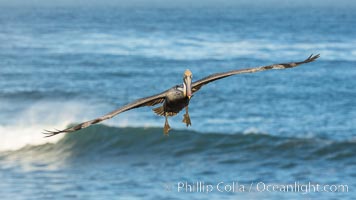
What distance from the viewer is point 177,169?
29812mm

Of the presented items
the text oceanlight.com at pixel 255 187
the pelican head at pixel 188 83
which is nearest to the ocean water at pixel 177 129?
the text oceanlight.com at pixel 255 187

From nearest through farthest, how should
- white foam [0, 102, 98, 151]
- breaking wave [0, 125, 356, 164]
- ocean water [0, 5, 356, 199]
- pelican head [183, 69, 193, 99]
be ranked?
1. pelican head [183, 69, 193, 99]
2. ocean water [0, 5, 356, 199]
3. breaking wave [0, 125, 356, 164]
4. white foam [0, 102, 98, 151]

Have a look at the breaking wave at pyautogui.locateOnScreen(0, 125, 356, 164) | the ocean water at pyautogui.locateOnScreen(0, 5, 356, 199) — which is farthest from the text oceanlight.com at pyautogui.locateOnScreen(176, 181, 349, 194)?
the breaking wave at pyautogui.locateOnScreen(0, 125, 356, 164)

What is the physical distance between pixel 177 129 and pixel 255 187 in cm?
999

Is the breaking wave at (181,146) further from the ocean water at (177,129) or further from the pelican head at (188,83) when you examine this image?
the pelican head at (188,83)

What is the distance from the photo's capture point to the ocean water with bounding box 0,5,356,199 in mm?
26938

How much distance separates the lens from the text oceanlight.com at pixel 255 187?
25781mm

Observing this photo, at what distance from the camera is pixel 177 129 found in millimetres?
35781

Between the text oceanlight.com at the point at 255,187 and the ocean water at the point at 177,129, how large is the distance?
4cm

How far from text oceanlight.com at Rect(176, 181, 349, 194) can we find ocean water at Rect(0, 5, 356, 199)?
4cm

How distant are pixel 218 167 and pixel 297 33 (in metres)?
60.5

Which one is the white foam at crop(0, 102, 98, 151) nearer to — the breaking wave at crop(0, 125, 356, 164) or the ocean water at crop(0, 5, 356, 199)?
the ocean water at crop(0, 5, 356, 199)

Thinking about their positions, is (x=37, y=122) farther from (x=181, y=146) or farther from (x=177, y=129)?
(x=181, y=146)

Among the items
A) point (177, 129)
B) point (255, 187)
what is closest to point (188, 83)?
point (255, 187)
